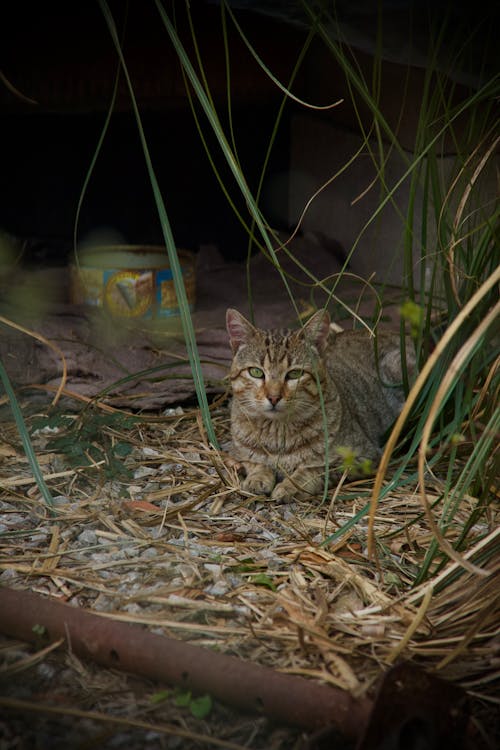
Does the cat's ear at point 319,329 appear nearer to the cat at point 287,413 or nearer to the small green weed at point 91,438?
the cat at point 287,413

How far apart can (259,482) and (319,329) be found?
2.26ft

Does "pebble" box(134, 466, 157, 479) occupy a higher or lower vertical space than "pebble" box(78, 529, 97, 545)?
lower

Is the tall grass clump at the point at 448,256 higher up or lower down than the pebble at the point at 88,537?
higher up

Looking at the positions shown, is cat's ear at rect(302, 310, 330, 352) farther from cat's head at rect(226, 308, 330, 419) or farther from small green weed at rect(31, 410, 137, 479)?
small green weed at rect(31, 410, 137, 479)

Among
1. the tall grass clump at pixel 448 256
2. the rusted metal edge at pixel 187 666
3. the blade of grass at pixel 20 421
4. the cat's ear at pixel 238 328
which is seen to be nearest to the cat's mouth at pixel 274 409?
the cat's ear at pixel 238 328

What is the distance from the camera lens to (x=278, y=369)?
3.38 meters

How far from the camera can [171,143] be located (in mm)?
5875

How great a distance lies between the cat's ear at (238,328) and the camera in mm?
3490

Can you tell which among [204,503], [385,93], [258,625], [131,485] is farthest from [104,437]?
[385,93]

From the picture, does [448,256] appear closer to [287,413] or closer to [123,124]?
[287,413]

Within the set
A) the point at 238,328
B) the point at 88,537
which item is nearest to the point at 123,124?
the point at 238,328

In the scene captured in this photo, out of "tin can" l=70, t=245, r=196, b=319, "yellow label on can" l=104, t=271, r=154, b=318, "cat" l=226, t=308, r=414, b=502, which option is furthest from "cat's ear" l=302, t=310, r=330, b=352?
"yellow label on can" l=104, t=271, r=154, b=318

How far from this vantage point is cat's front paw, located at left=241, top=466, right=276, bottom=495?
3264 mm

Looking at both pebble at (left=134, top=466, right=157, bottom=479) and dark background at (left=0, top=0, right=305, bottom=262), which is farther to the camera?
dark background at (left=0, top=0, right=305, bottom=262)
